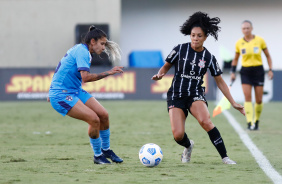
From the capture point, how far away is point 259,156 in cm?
897

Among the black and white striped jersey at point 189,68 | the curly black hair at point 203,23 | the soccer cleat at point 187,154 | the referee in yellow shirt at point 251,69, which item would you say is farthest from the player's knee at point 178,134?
the referee in yellow shirt at point 251,69

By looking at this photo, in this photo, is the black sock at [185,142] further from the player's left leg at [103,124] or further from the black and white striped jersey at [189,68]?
the player's left leg at [103,124]

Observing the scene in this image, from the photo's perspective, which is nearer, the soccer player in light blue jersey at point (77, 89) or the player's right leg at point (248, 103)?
the soccer player in light blue jersey at point (77, 89)

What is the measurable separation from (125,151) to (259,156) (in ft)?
6.90

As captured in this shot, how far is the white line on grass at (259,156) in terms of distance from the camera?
7.00 m

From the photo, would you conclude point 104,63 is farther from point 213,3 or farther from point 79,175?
point 79,175

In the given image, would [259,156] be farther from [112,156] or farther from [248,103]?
[248,103]

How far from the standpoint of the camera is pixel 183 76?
8.12m

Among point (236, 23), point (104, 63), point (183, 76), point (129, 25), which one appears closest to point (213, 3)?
point (236, 23)

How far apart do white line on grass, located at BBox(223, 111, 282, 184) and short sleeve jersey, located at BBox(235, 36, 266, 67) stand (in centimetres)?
150

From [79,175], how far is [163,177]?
97cm

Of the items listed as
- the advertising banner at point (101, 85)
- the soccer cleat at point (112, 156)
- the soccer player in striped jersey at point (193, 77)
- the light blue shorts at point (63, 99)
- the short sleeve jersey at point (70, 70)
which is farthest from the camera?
the advertising banner at point (101, 85)

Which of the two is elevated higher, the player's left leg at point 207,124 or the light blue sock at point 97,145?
the player's left leg at point 207,124

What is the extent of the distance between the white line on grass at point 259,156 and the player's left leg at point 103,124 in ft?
6.35
